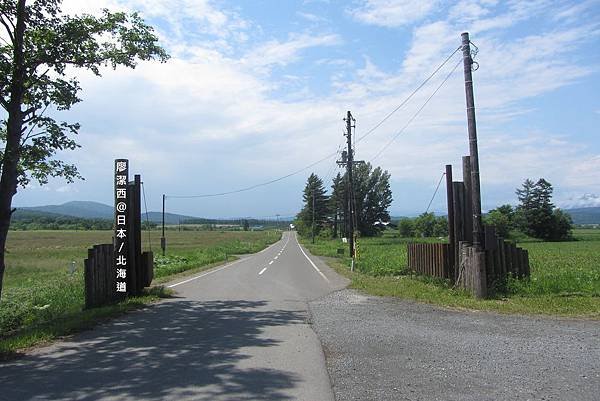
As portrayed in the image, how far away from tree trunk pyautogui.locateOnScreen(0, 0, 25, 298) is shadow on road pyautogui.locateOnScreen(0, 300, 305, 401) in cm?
316

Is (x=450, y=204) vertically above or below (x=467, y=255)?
above

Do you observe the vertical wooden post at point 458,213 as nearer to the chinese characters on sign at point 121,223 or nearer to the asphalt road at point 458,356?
the asphalt road at point 458,356

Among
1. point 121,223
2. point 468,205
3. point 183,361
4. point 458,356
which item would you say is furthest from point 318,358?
point 468,205

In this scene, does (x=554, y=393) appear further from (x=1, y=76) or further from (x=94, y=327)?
(x=1, y=76)

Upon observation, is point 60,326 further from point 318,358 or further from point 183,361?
point 318,358

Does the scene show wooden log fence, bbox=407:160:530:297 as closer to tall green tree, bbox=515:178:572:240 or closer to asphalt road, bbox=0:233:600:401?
asphalt road, bbox=0:233:600:401

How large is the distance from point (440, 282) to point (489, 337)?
7735 millimetres

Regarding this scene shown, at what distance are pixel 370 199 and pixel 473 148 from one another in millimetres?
88760

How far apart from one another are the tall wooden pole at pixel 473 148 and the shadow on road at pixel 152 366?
5805 mm

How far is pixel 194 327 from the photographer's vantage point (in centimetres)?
966

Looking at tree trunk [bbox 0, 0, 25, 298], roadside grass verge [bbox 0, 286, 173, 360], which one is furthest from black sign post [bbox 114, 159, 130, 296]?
tree trunk [bbox 0, 0, 25, 298]

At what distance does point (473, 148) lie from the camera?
13609 mm

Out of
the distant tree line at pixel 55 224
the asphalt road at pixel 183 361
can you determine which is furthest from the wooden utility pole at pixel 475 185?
the distant tree line at pixel 55 224

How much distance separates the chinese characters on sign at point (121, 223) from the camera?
13.5m
